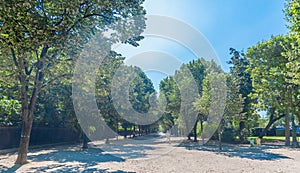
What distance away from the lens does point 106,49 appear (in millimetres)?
13273

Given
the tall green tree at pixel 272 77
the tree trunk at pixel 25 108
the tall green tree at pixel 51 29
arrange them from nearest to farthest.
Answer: the tall green tree at pixel 51 29 < the tree trunk at pixel 25 108 < the tall green tree at pixel 272 77

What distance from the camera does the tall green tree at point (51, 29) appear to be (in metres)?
5.62

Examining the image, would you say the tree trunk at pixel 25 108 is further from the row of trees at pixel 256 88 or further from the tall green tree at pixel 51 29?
the row of trees at pixel 256 88

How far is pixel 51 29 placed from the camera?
6.30 metres

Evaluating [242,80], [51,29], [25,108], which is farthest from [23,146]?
[242,80]

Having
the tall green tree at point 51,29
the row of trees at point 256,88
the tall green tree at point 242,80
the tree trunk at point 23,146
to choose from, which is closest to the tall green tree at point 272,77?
the row of trees at point 256,88

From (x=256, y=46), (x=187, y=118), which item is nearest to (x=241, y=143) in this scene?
(x=187, y=118)

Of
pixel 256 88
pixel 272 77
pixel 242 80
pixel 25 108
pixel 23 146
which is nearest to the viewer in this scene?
pixel 23 146

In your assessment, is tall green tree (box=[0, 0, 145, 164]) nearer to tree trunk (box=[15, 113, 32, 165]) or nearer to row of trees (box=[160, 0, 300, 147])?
tree trunk (box=[15, 113, 32, 165])

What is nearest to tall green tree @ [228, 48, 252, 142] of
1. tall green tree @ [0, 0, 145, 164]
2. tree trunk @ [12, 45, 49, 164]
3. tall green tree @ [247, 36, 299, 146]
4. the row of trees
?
the row of trees

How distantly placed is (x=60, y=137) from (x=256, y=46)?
2235 cm

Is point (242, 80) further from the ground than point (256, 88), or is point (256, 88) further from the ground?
point (242, 80)

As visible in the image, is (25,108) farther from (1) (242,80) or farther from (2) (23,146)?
(1) (242,80)

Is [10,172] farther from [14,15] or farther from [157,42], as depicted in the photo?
[157,42]
